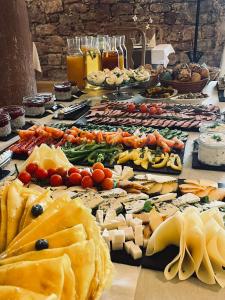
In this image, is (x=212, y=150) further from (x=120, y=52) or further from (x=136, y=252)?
(x=120, y=52)

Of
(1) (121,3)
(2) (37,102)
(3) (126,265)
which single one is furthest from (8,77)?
(1) (121,3)

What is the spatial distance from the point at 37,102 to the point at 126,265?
1.70 metres

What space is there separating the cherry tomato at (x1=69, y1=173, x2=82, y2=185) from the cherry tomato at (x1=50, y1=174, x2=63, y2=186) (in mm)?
44

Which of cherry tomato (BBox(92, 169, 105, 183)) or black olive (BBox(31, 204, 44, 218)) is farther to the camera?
cherry tomato (BBox(92, 169, 105, 183))

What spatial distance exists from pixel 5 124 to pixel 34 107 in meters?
0.43

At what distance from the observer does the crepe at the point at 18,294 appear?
641mm

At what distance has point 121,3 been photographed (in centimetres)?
577

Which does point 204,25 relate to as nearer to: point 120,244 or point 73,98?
point 73,98

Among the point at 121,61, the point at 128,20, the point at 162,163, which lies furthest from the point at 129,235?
the point at 128,20

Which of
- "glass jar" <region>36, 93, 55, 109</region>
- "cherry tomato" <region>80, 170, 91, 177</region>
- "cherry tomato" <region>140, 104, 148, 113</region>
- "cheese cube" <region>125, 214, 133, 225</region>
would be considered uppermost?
"glass jar" <region>36, 93, 55, 109</region>

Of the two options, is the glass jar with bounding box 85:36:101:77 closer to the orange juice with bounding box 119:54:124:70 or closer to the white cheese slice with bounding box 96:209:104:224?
the orange juice with bounding box 119:54:124:70

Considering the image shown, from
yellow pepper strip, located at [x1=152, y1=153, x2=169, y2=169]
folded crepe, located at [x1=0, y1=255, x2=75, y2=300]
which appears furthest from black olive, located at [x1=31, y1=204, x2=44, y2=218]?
yellow pepper strip, located at [x1=152, y1=153, x2=169, y2=169]

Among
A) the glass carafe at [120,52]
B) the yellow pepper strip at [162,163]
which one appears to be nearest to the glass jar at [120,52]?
the glass carafe at [120,52]

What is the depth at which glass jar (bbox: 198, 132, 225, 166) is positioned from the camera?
1.61 m
